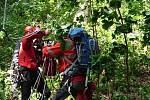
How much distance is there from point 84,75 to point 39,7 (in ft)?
36.6

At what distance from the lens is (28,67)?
29.2ft

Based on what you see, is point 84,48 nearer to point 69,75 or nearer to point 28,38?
point 69,75

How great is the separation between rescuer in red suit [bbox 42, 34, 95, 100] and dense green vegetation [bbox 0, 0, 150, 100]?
0.39m

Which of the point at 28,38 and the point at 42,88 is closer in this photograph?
the point at 28,38

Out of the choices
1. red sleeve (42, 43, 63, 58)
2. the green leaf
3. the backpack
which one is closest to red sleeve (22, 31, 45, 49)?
red sleeve (42, 43, 63, 58)

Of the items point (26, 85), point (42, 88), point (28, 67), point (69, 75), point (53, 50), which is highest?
point (53, 50)

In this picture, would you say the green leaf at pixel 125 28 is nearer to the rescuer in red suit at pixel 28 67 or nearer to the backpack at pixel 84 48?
the backpack at pixel 84 48

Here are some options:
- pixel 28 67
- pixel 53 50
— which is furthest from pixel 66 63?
pixel 28 67

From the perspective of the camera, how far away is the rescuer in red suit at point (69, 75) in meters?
7.41

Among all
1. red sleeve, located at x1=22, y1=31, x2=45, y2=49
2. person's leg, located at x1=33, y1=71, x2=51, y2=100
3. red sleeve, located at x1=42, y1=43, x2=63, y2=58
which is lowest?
person's leg, located at x1=33, y1=71, x2=51, y2=100

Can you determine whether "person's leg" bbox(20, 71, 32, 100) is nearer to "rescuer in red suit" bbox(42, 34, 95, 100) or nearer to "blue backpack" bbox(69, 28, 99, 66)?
"rescuer in red suit" bbox(42, 34, 95, 100)

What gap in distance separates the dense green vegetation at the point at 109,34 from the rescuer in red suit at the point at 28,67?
68cm

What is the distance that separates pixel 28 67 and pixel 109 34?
226 inches

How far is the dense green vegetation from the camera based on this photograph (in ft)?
16.4
